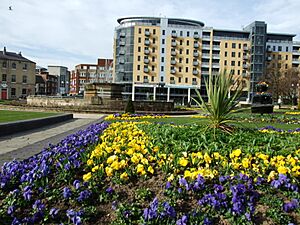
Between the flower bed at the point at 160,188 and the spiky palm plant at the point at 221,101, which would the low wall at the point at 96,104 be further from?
the flower bed at the point at 160,188

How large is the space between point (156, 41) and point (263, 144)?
228 feet

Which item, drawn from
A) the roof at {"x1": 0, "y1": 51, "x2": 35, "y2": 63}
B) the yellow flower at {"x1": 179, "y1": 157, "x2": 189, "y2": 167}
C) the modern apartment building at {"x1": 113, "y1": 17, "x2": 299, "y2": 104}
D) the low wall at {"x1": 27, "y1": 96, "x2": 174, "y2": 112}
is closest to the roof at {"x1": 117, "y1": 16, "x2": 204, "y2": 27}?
the modern apartment building at {"x1": 113, "y1": 17, "x2": 299, "y2": 104}

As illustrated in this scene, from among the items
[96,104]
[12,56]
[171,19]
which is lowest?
Answer: [96,104]

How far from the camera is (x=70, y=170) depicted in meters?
3.53

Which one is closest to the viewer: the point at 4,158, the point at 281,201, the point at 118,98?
the point at 281,201

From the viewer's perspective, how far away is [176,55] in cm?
7212

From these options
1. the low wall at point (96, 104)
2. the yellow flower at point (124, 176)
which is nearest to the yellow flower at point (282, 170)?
the yellow flower at point (124, 176)

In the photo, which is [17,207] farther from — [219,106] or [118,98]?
[118,98]

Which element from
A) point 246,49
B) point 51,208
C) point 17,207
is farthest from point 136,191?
point 246,49

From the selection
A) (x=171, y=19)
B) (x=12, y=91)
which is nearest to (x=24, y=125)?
(x=12, y=91)

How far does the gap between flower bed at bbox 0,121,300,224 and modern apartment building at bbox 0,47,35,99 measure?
225 feet

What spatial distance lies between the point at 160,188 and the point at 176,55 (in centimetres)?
7130

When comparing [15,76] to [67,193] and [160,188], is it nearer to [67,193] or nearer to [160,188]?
[67,193]

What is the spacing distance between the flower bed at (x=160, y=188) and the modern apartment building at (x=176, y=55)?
A: 2618 inches
